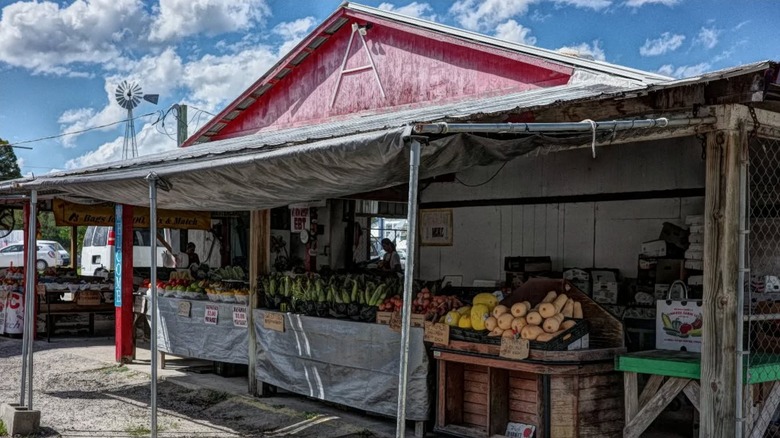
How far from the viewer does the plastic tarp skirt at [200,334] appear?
34.2ft

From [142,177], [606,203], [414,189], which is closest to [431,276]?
[606,203]

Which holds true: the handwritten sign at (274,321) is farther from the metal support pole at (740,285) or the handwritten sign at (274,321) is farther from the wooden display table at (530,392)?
the metal support pole at (740,285)

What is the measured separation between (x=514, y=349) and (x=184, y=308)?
6.11 meters

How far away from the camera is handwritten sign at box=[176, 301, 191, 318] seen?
11177 millimetres

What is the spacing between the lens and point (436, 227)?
1207 cm

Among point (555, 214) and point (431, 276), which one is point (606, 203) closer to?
point (555, 214)

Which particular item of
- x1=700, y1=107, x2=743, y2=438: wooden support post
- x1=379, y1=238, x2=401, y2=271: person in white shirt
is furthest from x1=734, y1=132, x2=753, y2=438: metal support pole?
x1=379, y1=238, x2=401, y2=271: person in white shirt

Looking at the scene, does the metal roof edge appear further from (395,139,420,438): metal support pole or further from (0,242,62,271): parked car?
(0,242,62,271): parked car

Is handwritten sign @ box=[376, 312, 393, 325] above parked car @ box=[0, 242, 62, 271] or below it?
above

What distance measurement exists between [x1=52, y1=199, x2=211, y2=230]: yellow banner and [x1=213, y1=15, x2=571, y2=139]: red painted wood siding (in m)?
2.45

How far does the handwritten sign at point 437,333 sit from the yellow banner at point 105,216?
24.5ft

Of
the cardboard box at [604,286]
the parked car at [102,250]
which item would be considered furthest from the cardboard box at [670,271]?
the parked car at [102,250]

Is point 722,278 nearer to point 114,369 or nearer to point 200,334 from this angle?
point 200,334

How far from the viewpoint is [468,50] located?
39.5 feet
